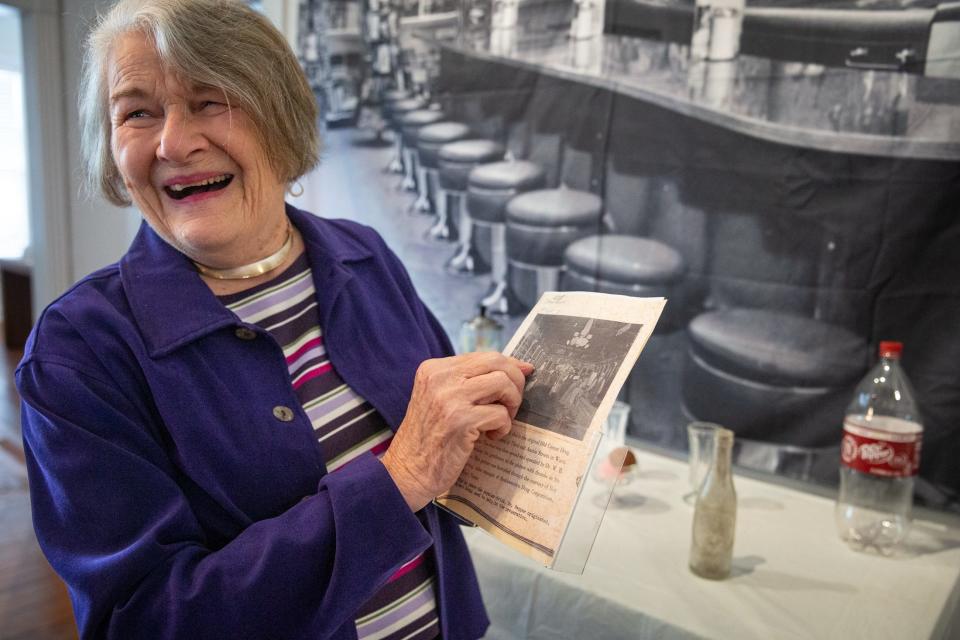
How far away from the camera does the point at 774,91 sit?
5.42 ft

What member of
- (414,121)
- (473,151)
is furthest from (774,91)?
(414,121)

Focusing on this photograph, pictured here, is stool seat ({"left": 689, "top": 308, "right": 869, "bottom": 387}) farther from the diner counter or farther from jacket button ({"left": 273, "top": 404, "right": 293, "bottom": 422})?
jacket button ({"left": 273, "top": 404, "right": 293, "bottom": 422})

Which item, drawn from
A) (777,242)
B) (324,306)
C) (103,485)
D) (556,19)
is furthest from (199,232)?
(556,19)

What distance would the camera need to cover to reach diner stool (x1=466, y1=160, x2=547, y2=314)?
216cm

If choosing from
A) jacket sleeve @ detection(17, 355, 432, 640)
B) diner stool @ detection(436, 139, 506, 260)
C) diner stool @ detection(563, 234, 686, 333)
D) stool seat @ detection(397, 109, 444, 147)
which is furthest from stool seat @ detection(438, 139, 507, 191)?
jacket sleeve @ detection(17, 355, 432, 640)

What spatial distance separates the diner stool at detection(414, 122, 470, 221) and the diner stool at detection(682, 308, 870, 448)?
3.32 ft

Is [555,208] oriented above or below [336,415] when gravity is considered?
above

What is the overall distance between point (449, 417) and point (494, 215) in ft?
5.18

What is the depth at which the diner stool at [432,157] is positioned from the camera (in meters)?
2.32

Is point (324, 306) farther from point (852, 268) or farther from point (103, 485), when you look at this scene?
point (852, 268)

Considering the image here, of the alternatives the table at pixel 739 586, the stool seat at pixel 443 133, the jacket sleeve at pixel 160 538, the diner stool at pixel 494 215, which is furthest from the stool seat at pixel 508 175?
the jacket sleeve at pixel 160 538

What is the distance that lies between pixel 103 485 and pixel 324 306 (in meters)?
0.34

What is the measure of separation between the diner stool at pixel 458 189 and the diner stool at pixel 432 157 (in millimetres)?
17

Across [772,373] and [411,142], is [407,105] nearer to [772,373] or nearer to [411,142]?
[411,142]
